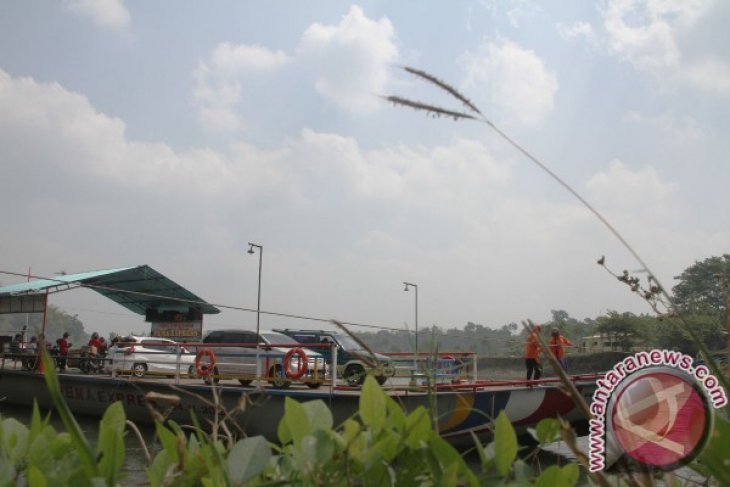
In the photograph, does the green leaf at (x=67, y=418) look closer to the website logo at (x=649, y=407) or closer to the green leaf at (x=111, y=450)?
the green leaf at (x=111, y=450)

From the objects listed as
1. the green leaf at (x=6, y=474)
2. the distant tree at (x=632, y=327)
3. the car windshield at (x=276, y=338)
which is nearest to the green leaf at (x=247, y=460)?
the green leaf at (x=6, y=474)

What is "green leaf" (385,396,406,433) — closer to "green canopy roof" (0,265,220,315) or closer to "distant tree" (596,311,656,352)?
"distant tree" (596,311,656,352)

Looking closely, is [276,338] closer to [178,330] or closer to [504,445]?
[178,330]

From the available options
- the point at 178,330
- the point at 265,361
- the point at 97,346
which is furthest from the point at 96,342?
the point at 265,361

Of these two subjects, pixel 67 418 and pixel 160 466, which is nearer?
pixel 67 418

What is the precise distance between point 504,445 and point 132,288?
21059 millimetres

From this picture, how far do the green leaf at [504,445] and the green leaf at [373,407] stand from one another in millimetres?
134

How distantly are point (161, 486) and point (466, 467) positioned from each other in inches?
15.1

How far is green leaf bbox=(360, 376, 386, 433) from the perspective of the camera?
74 centimetres

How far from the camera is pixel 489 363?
98.5ft

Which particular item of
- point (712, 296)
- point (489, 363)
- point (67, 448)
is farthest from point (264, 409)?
point (489, 363)

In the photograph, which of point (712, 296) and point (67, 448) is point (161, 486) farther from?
point (712, 296)

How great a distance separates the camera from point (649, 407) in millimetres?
673

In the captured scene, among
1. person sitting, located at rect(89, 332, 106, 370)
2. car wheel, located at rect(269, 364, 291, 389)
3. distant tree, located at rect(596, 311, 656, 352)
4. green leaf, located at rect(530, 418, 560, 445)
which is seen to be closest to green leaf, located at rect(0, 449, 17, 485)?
green leaf, located at rect(530, 418, 560, 445)
